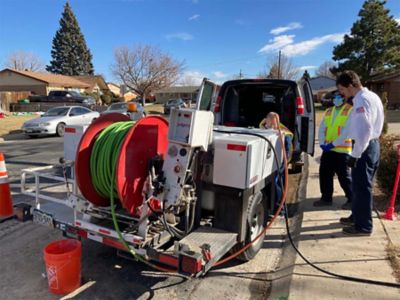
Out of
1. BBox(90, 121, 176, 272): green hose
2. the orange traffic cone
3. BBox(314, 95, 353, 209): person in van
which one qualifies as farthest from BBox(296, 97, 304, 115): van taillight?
the orange traffic cone

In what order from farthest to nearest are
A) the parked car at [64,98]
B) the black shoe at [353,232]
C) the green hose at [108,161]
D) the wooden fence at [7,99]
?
the parked car at [64,98] < the wooden fence at [7,99] < the black shoe at [353,232] < the green hose at [108,161]

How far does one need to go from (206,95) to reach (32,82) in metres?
46.1

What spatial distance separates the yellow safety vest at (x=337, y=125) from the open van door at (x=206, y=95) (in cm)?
215

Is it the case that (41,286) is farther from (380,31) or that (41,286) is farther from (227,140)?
(380,31)

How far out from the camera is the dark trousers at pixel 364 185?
4.07m

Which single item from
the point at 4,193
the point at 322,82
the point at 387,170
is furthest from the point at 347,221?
the point at 322,82

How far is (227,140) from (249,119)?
4.61 metres

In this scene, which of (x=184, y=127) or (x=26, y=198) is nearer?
(x=184, y=127)

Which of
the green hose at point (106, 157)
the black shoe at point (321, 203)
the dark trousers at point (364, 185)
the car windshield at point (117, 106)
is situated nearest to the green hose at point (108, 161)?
the green hose at point (106, 157)

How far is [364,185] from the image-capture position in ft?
13.4

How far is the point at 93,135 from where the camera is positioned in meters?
3.31

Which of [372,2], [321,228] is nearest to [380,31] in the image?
[372,2]

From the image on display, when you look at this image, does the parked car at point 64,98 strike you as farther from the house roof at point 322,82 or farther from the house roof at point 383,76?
the house roof at point 322,82

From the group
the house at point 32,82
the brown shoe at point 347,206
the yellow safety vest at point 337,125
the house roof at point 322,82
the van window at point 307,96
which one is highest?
the house roof at point 322,82
